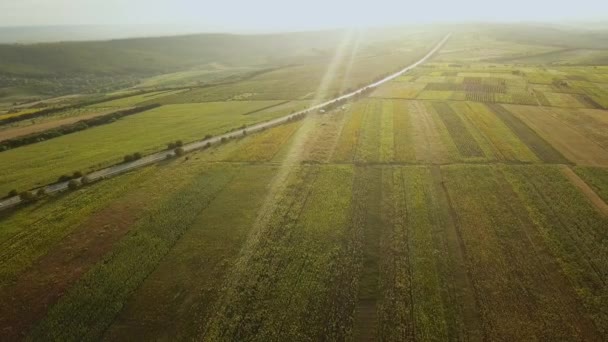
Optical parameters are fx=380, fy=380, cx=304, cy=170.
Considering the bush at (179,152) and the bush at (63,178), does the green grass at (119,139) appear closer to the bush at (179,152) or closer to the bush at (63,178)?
the bush at (63,178)

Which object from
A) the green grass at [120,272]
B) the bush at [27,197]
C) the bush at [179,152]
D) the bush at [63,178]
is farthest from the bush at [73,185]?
the bush at [179,152]

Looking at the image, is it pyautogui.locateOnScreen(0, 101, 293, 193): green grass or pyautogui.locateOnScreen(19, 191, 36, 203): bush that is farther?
pyautogui.locateOnScreen(0, 101, 293, 193): green grass

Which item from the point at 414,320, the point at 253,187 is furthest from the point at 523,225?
the point at 253,187

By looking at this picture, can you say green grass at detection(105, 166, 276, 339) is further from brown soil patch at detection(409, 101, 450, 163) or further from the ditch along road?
brown soil patch at detection(409, 101, 450, 163)

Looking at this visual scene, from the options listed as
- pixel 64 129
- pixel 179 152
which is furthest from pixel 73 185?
pixel 64 129

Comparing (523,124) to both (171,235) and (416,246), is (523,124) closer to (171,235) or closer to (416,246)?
(416,246)

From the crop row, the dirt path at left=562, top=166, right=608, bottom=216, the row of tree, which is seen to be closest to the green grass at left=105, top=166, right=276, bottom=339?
the crop row
